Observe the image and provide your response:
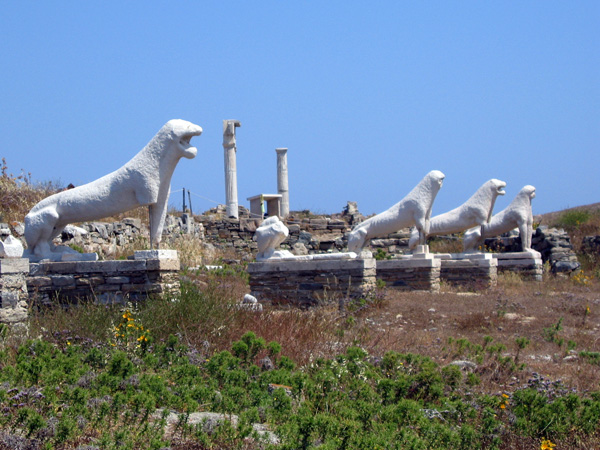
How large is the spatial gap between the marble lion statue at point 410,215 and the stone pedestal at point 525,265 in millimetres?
3993

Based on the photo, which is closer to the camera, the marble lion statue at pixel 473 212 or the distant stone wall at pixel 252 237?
the marble lion statue at pixel 473 212

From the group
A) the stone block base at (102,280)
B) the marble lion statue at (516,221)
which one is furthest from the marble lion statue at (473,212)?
the stone block base at (102,280)

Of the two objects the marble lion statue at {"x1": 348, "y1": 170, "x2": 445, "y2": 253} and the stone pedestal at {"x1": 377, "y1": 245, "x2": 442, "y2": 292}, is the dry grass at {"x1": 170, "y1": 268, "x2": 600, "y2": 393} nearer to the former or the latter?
the stone pedestal at {"x1": 377, "y1": 245, "x2": 442, "y2": 292}

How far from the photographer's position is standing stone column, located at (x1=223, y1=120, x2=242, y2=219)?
2430 cm

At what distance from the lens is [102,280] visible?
Answer: 8.54 m

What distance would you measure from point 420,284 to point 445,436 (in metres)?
9.86

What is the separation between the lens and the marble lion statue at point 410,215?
524 inches

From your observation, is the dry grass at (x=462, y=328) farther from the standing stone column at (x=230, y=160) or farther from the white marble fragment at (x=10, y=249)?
the standing stone column at (x=230, y=160)

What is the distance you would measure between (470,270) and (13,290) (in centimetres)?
1022

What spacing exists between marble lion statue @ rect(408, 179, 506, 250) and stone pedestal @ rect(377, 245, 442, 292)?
1704mm

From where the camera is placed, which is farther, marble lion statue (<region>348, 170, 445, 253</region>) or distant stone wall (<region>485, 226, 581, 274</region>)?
distant stone wall (<region>485, 226, 581, 274</region>)

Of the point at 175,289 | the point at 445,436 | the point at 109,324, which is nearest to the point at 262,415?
the point at 445,436

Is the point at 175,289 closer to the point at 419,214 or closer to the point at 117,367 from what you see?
the point at 117,367

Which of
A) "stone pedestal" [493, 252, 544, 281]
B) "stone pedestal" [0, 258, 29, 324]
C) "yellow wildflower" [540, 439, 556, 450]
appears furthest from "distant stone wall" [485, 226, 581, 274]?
"yellow wildflower" [540, 439, 556, 450]
